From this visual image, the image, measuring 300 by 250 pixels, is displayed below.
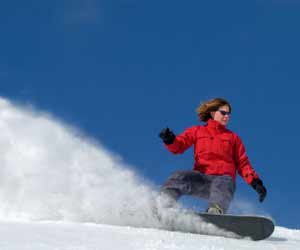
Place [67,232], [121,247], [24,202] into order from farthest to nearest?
[24,202]
[67,232]
[121,247]

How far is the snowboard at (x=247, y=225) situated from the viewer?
5.30m

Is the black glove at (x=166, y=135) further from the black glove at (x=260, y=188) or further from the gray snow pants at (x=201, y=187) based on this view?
the black glove at (x=260, y=188)

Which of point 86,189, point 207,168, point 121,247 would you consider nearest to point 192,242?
point 121,247

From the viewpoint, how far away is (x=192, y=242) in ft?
14.3

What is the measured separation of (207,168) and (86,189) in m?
1.48

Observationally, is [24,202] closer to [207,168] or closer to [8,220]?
[8,220]

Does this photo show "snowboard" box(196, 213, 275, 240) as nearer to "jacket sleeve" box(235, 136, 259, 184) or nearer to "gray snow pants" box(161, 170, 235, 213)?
"gray snow pants" box(161, 170, 235, 213)

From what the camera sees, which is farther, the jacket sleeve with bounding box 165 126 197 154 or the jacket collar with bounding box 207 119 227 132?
the jacket collar with bounding box 207 119 227 132

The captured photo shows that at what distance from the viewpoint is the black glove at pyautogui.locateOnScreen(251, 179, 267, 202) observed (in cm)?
615

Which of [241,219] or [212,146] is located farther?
[212,146]

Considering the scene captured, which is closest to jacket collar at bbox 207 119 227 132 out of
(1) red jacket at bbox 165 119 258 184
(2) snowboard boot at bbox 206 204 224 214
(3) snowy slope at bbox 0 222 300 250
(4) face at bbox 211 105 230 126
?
(1) red jacket at bbox 165 119 258 184

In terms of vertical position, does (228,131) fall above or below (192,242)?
above

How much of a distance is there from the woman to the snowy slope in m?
0.96

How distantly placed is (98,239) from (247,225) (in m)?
1.81
